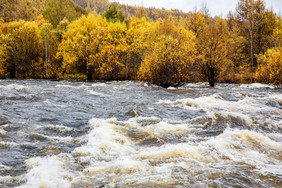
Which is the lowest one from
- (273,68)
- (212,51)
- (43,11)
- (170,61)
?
(273,68)

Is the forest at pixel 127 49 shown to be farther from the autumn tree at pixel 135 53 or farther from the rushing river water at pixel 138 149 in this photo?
the rushing river water at pixel 138 149

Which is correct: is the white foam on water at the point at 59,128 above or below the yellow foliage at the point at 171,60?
below

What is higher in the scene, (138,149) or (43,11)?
(43,11)

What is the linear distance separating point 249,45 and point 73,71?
99.1 feet

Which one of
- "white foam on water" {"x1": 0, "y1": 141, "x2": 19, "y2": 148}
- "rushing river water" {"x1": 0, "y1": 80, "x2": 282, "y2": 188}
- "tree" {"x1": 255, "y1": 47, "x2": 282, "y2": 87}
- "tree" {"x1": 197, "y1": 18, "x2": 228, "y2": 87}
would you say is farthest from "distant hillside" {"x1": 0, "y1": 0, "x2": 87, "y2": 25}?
"white foam on water" {"x1": 0, "y1": 141, "x2": 19, "y2": 148}

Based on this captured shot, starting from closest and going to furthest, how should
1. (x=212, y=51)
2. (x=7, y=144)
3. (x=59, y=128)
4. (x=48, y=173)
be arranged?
(x=48, y=173), (x=7, y=144), (x=59, y=128), (x=212, y=51)

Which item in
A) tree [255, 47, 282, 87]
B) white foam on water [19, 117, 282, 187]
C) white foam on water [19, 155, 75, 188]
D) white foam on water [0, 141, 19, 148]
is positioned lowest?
white foam on water [19, 117, 282, 187]

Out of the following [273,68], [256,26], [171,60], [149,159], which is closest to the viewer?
[149,159]

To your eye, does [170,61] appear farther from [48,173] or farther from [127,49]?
[48,173]

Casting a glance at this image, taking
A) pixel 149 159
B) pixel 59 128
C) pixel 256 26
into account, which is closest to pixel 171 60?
pixel 59 128

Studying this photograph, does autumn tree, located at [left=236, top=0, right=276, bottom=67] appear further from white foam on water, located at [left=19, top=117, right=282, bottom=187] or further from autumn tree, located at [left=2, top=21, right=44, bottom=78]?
white foam on water, located at [left=19, top=117, right=282, bottom=187]

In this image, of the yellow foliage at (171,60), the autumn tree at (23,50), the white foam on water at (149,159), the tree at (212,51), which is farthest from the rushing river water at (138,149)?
the autumn tree at (23,50)

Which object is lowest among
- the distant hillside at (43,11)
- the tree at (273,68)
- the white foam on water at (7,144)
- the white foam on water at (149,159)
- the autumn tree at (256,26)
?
the white foam on water at (149,159)

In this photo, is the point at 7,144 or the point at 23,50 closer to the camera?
the point at 7,144
